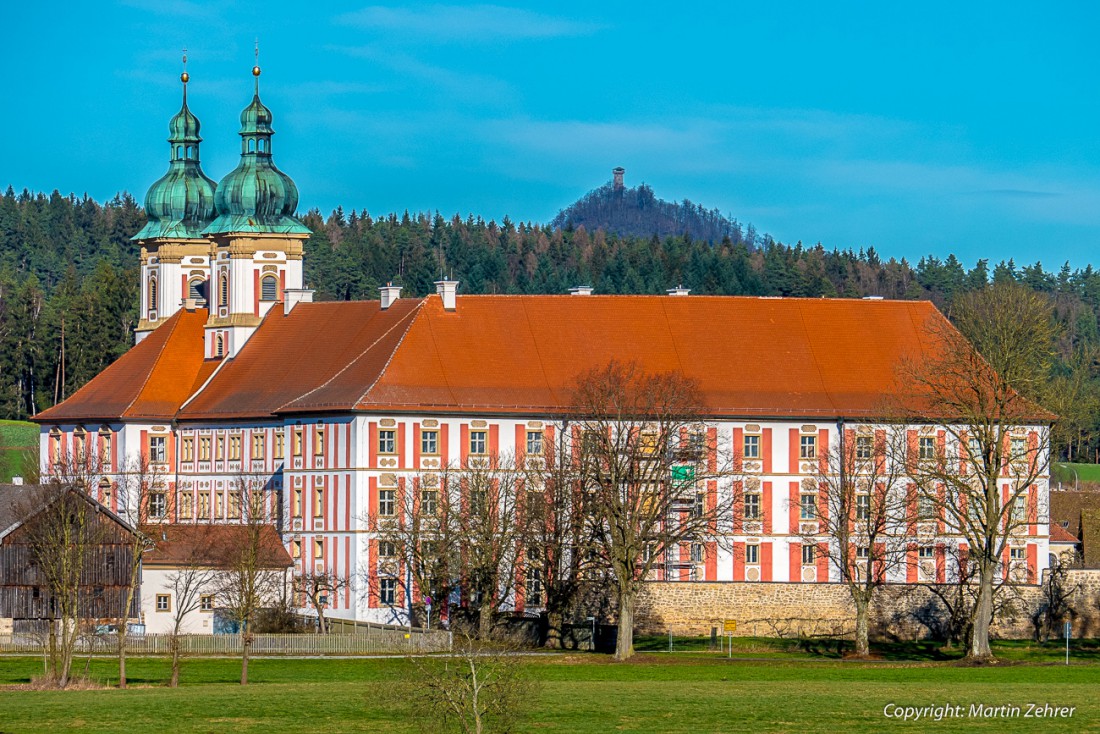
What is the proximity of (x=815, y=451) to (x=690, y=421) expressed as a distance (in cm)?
819

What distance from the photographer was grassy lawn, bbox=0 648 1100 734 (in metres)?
52.5

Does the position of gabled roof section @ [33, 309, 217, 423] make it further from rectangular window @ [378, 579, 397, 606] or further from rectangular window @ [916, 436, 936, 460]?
rectangular window @ [916, 436, 936, 460]

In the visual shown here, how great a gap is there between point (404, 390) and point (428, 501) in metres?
4.94

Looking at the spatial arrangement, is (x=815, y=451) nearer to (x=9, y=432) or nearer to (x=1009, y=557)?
Answer: (x=1009, y=557)

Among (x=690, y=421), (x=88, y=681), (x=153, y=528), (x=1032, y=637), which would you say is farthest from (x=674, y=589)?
(x=88, y=681)

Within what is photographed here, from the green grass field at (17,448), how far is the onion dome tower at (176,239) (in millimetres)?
10285

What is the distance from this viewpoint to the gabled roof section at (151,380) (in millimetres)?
104125

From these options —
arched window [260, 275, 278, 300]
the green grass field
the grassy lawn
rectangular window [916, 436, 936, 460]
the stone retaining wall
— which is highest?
arched window [260, 275, 278, 300]

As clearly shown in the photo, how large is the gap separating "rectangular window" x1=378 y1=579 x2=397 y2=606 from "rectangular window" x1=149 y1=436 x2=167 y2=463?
58.7 ft

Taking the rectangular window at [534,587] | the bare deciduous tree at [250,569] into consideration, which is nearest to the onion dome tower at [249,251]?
the bare deciduous tree at [250,569]

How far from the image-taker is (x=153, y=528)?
3425 inches

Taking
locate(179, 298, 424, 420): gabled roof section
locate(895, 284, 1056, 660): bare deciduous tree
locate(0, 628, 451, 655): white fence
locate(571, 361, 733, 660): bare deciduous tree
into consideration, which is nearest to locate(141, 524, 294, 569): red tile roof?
locate(0, 628, 451, 655): white fence

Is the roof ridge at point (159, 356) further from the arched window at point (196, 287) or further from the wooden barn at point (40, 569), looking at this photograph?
the wooden barn at point (40, 569)

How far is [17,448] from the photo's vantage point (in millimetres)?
140875
